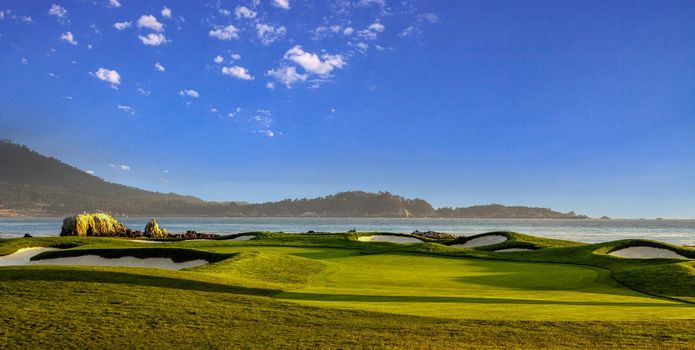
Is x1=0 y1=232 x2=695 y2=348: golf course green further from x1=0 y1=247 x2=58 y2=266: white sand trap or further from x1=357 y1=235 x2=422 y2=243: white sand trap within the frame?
x1=357 y1=235 x2=422 y2=243: white sand trap

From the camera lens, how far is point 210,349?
8719 millimetres

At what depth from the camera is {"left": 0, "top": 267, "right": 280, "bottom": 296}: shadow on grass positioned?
14320mm

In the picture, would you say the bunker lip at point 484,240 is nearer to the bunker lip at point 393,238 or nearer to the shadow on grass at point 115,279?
the bunker lip at point 393,238

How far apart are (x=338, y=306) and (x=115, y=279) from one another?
20.5 ft

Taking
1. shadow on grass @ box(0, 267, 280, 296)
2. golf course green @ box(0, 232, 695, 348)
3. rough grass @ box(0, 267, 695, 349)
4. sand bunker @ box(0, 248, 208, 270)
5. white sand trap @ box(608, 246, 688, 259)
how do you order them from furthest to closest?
white sand trap @ box(608, 246, 688, 259), sand bunker @ box(0, 248, 208, 270), shadow on grass @ box(0, 267, 280, 296), golf course green @ box(0, 232, 695, 348), rough grass @ box(0, 267, 695, 349)

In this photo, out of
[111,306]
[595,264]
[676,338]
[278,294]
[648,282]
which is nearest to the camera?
[676,338]

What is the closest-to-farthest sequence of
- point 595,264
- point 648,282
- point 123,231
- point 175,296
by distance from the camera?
point 175,296
point 648,282
point 595,264
point 123,231

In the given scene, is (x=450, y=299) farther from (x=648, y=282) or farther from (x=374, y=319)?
(x=648, y=282)

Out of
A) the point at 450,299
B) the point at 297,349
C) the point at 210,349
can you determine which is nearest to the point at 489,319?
the point at 450,299

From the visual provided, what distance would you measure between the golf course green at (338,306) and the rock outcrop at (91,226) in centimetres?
3161

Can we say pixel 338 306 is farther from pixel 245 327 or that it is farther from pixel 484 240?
pixel 484 240

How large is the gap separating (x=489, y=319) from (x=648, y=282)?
11.1m

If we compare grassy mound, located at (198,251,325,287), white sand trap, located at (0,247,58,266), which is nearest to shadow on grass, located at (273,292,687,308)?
grassy mound, located at (198,251,325,287)

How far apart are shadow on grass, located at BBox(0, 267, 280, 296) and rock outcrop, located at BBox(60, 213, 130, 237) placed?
37836 millimetres
